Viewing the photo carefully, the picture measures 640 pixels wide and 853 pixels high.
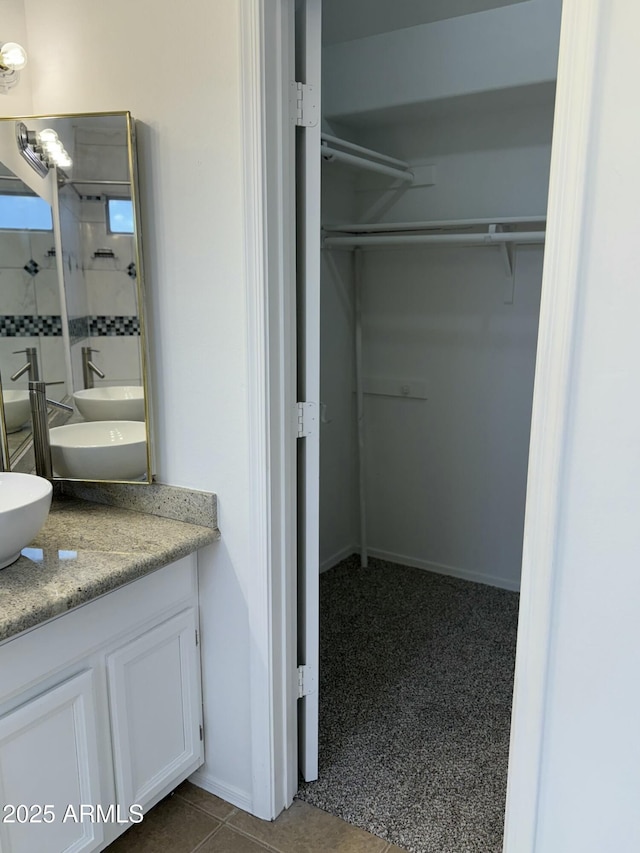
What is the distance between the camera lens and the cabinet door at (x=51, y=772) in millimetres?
1378

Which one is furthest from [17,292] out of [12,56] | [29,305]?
[12,56]

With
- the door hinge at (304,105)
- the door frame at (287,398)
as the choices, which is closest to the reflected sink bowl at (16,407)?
the door frame at (287,398)

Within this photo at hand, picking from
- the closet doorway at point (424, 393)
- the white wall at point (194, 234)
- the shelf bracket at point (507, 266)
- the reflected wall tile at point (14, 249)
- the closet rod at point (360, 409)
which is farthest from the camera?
the closet rod at point (360, 409)

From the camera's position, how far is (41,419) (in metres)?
1.94

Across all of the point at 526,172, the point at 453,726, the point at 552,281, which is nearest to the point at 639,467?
the point at 552,281

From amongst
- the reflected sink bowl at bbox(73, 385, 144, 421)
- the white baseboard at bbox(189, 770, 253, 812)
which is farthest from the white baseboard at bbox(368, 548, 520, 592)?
the reflected sink bowl at bbox(73, 385, 144, 421)

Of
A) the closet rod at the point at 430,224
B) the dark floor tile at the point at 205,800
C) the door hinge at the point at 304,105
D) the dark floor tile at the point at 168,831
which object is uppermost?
the door hinge at the point at 304,105

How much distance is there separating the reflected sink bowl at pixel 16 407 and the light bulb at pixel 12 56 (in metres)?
0.91

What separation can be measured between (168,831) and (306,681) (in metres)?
0.57

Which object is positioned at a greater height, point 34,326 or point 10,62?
point 10,62

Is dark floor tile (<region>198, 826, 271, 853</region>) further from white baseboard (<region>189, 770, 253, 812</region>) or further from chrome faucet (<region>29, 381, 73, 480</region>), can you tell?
chrome faucet (<region>29, 381, 73, 480</region>)

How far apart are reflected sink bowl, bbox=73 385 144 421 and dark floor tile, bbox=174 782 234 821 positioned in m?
1.18

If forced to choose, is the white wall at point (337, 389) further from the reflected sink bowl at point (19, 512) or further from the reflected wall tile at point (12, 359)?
the reflected sink bowl at point (19, 512)

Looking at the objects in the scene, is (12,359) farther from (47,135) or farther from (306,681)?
(306,681)
